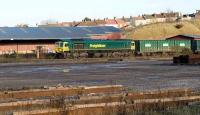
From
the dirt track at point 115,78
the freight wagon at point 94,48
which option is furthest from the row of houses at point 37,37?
the dirt track at point 115,78

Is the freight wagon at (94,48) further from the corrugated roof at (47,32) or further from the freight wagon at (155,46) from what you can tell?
the corrugated roof at (47,32)

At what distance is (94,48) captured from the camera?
6556cm

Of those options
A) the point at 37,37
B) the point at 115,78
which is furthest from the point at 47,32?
the point at 115,78

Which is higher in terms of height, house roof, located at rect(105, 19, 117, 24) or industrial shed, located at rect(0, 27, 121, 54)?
house roof, located at rect(105, 19, 117, 24)

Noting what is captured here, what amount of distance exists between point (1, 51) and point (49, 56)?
11772mm

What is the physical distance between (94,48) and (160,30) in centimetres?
4815

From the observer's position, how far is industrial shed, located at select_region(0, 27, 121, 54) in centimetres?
7544

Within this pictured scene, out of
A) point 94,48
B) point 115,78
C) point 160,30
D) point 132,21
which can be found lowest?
point 115,78

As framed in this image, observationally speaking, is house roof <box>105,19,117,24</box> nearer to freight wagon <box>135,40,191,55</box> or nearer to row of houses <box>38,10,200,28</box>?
row of houses <box>38,10,200,28</box>

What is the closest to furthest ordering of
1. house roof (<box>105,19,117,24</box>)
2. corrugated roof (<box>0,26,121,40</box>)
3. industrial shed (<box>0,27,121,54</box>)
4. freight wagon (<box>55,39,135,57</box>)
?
freight wagon (<box>55,39,135,57</box>) → industrial shed (<box>0,27,121,54</box>) → corrugated roof (<box>0,26,121,40</box>) → house roof (<box>105,19,117,24</box>)

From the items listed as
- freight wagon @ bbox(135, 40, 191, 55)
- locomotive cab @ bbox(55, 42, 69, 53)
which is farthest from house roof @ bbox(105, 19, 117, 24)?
locomotive cab @ bbox(55, 42, 69, 53)

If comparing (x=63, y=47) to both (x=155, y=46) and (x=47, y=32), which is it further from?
(x=47, y=32)

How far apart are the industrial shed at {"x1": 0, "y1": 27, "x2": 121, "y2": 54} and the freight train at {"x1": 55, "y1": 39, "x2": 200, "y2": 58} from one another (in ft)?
34.1

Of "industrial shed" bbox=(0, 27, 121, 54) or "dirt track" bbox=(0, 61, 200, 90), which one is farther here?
"industrial shed" bbox=(0, 27, 121, 54)
